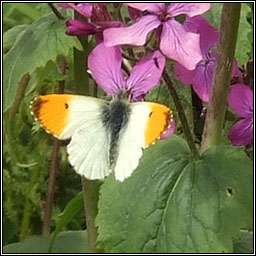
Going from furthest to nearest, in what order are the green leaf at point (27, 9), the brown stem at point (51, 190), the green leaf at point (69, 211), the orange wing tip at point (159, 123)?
the green leaf at point (27, 9)
the brown stem at point (51, 190)
the green leaf at point (69, 211)
the orange wing tip at point (159, 123)

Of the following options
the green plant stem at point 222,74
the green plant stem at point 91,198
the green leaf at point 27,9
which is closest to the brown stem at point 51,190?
the green leaf at point 27,9

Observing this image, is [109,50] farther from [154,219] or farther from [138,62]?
[154,219]

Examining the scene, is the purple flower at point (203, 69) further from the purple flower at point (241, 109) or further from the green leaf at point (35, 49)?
the green leaf at point (35, 49)

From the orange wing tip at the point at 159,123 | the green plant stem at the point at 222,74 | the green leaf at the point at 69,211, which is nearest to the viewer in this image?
the orange wing tip at the point at 159,123

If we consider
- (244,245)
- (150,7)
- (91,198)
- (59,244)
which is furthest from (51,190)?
(150,7)

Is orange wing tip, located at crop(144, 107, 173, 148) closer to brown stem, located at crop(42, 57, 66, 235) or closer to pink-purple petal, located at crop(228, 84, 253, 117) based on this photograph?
pink-purple petal, located at crop(228, 84, 253, 117)

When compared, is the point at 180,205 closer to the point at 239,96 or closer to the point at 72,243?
the point at 239,96
